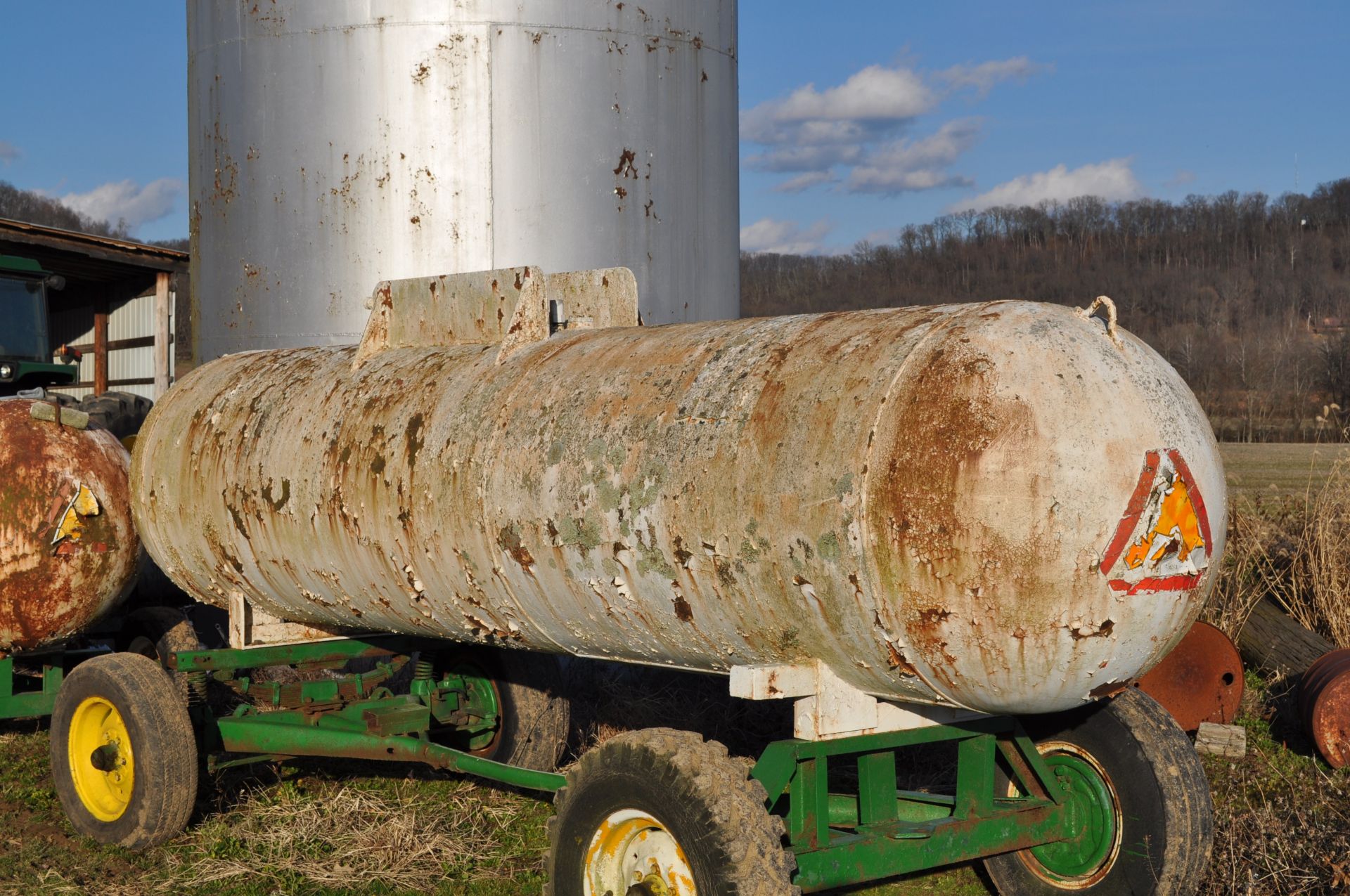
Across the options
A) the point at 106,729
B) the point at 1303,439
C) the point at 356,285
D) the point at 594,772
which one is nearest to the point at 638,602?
the point at 594,772

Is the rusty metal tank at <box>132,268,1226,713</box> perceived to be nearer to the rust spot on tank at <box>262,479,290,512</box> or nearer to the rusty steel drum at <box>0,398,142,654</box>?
the rust spot on tank at <box>262,479,290,512</box>

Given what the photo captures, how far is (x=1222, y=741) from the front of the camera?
6043mm

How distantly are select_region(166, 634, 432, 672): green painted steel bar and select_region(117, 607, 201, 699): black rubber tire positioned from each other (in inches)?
53.9

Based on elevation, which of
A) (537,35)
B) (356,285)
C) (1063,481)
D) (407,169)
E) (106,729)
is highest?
(537,35)

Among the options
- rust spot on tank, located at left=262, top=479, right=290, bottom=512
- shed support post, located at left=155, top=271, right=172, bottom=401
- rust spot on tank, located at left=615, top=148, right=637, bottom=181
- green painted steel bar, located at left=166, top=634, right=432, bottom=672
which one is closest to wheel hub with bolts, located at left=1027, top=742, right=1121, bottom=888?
green painted steel bar, located at left=166, top=634, right=432, bottom=672

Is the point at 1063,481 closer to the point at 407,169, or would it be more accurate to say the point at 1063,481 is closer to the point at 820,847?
the point at 820,847

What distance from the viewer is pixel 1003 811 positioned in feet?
13.0

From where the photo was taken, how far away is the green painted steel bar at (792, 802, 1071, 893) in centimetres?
355

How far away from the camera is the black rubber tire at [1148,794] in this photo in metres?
3.95

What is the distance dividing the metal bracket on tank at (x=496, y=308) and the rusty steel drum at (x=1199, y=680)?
3.35 m

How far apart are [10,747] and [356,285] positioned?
119 inches

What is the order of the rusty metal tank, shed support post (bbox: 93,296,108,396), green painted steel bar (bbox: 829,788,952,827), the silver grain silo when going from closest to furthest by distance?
the rusty metal tank, green painted steel bar (bbox: 829,788,952,827), the silver grain silo, shed support post (bbox: 93,296,108,396)

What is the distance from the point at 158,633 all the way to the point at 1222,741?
5.51 m

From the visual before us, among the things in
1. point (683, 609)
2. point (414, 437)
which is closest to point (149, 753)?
point (414, 437)
